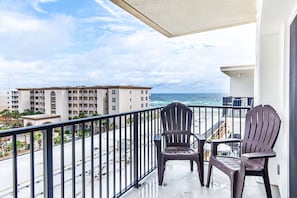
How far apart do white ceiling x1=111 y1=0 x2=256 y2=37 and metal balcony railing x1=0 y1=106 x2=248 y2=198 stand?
130cm

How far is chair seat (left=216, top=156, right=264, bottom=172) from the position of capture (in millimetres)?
2463

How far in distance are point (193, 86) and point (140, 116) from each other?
12.8 meters

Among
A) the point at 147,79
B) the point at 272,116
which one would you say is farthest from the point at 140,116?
the point at 147,79

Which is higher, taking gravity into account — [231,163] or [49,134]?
[49,134]

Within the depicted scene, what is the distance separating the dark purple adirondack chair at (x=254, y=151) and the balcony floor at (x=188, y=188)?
0.19 metres

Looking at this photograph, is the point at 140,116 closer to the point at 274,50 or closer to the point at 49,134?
the point at 49,134

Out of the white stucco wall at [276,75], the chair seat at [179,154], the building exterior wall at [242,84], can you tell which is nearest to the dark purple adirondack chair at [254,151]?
the white stucco wall at [276,75]

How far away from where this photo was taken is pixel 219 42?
49.0 feet

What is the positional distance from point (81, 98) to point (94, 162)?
3525 millimetres

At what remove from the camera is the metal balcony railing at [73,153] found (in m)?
1.59

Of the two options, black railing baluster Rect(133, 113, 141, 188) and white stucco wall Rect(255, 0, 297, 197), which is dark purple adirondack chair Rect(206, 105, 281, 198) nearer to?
white stucco wall Rect(255, 0, 297, 197)

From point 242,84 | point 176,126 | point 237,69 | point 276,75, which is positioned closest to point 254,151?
point 276,75

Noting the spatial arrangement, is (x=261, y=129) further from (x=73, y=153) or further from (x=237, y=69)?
(x=237, y=69)

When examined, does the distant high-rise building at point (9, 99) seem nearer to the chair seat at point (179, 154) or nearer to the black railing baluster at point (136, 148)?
the black railing baluster at point (136, 148)
